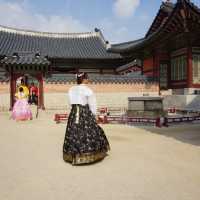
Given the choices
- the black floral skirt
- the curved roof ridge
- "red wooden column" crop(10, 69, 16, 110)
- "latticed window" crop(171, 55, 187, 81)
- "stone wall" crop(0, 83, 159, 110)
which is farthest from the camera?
the curved roof ridge

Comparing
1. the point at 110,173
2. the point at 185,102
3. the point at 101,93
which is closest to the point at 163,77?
the point at 185,102

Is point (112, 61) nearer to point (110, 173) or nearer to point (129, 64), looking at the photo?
point (129, 64)

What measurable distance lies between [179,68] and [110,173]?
14.5 metres

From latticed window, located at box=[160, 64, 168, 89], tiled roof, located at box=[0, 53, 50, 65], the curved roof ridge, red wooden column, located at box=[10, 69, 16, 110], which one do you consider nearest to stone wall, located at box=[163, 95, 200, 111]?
latticed window, located at box=[160, 64, 168, 89]

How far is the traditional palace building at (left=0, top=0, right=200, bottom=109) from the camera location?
648 inches

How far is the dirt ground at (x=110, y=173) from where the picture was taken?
3533mm

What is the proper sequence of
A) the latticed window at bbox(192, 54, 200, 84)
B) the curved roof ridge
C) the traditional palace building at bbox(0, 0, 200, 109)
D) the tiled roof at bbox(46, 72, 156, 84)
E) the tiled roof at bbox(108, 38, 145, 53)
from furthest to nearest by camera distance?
1. the curved roof ridge
2. the tiled roof at bbox(108, 38, 145, 53)
3. the tiled roof at bbox(46, 72, 156, 84)
4. the latticed window at bbox(192, 54, 200, 84)
5. the traditional palace building at bbox(0, 0, 200, 109)

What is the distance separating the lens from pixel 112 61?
85.6 ft

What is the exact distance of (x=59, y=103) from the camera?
65.6 feet

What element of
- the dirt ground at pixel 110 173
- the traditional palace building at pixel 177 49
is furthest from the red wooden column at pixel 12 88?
the dirt ground at pixel 110 173

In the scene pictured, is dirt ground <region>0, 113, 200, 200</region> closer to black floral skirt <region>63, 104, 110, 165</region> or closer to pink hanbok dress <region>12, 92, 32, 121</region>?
black floral skirt <region>63, 104, 110, 165</region>

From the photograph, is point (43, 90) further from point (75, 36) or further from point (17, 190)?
point (17, 190)

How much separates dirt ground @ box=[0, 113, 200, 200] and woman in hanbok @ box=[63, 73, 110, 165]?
0.16 metres

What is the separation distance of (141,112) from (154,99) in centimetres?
87
